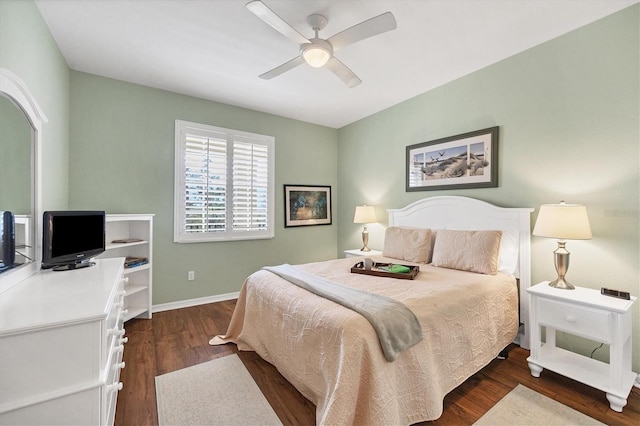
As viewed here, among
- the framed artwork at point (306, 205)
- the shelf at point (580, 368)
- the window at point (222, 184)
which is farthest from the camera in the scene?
the framed artwork at point (306, 205)

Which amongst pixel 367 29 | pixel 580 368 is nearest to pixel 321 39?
pixel 367 29

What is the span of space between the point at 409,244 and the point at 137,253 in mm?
3230

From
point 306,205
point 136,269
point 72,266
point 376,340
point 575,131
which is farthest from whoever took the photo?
point 306,205

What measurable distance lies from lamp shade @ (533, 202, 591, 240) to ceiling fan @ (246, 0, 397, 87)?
6.00 feet

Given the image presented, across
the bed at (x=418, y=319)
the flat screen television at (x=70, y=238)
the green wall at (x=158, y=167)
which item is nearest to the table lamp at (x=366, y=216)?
the bed at (x=418, y=319)

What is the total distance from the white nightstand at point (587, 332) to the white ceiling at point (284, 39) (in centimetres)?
216

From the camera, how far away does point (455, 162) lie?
325 centimetres

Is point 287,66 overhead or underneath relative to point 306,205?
overhead

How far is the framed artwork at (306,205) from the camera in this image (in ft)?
15.0

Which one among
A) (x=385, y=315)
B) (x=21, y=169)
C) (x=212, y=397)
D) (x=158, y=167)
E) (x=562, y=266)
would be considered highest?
(x=158, y=167)

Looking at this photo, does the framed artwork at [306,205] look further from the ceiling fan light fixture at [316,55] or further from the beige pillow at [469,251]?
the ceiling fan light fixture at [316,55]

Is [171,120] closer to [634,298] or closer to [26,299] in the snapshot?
[26,299]

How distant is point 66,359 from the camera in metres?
1.10

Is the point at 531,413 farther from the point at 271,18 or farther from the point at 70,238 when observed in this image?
the point at 70,238
